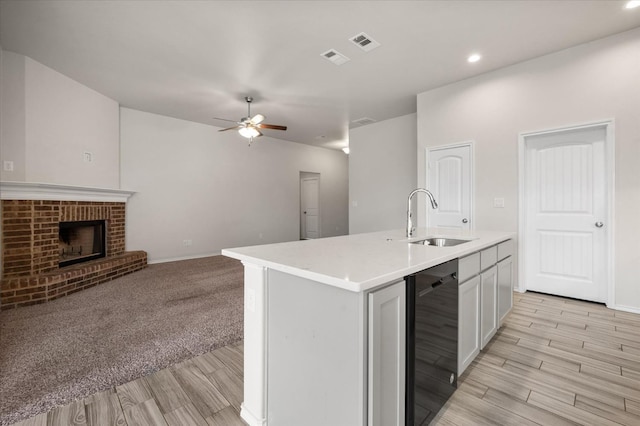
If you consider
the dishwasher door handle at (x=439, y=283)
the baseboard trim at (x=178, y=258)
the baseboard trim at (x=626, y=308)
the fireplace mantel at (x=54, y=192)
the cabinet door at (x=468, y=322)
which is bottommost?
the baseboard trim at (x=626, y=308)

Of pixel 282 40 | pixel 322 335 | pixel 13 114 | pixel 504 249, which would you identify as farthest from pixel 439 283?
pixel 13 114

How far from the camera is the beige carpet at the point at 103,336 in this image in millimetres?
1718

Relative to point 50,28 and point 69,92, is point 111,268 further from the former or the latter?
point 50,28

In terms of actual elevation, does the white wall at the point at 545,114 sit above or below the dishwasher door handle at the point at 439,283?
above

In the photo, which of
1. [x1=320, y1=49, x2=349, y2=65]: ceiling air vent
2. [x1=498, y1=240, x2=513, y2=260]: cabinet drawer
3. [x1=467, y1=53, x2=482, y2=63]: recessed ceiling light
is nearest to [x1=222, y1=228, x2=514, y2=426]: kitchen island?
[x1=498, y1=240, x2=513, y2=260]: cabinet drawer

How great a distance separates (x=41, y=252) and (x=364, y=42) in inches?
178

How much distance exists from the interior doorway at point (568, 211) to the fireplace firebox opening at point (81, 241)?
239 inches

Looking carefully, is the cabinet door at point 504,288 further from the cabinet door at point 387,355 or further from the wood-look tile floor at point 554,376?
the cabinet door at point 387,355

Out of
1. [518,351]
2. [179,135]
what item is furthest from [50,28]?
[518,351]

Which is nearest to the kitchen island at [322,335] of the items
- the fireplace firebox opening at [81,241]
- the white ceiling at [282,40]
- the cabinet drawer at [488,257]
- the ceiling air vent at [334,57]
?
the cabinet drawer at [488,257]

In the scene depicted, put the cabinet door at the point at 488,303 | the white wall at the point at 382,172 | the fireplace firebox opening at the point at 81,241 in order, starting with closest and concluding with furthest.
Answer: the cabinet door at the point at 488,303, the fireplace firebox opening at the point at 81,241, the white wall at the point at 382,172

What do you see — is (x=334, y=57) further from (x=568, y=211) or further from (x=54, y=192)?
(x=54, y=192)

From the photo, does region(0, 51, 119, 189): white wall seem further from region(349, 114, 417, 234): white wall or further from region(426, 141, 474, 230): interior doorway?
region(426, 141, 474, 230): interior doorway

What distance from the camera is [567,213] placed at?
328 centimetres
